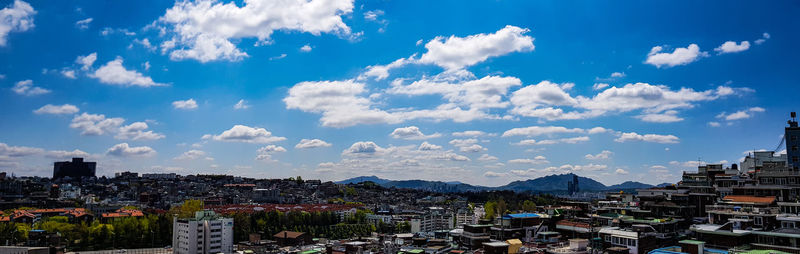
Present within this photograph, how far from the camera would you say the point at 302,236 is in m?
86.6

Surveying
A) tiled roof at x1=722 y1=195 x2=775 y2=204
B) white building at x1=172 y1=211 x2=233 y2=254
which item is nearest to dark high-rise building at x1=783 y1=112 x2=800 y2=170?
tiled roof at x1=722 y1=195 x2=775 y2=204

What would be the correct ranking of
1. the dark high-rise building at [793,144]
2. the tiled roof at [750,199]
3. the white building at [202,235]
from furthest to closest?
the white building at [202,235] < the dark high-rise building at [793,144] < the tiled roof at [750,199]

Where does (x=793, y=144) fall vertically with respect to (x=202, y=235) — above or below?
above

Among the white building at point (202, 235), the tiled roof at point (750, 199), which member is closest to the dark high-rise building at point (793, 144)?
the tiled roof at point (750, 199)

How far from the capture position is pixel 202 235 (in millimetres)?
72500

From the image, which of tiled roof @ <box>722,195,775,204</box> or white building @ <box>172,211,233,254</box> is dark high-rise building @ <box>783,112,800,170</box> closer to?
tiled roof @ <box>722,195,775,204</box>

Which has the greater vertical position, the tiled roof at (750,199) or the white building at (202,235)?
the tiled roof at (750,199)

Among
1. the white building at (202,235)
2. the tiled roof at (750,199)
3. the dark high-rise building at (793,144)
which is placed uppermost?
the dark high-rise building at (793,144)

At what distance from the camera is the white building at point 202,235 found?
71750mm

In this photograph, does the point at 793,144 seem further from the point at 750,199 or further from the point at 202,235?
the point at 202,235

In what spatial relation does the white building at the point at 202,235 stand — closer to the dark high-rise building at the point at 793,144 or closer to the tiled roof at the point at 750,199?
the tiled roof at the point at 750,199

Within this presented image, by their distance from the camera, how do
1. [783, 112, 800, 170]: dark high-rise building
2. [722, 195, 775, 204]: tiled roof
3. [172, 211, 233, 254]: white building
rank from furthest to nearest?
[172, 211, 233, 254]: white building, [783, 112, 800, 170]: dark high-rise building, [722, 195, 775, 204]: tiled roof

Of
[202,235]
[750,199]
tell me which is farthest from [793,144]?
[202,235]

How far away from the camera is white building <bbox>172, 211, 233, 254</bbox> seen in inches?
2825
